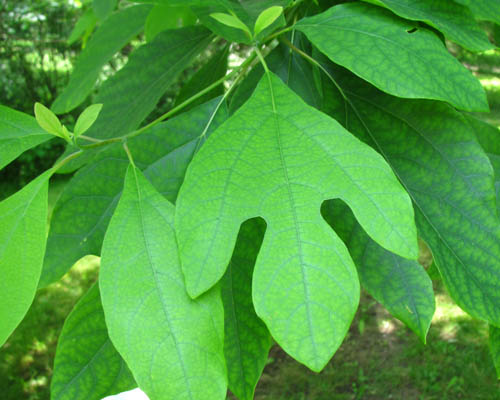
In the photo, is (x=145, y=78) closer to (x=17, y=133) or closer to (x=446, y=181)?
(x=17, y=133)

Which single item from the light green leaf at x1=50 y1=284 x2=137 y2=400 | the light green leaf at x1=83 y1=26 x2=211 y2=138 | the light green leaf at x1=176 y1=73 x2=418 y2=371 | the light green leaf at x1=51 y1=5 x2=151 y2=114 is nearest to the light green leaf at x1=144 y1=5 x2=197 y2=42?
the light green leaf at x1=51 y1=5 x2=151 y2=114

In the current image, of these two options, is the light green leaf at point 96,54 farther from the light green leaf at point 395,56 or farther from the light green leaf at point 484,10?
the light green leaf at point 484,10

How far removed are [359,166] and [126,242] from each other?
294mm

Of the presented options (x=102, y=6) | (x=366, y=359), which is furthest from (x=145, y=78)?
(x=366, y=359)

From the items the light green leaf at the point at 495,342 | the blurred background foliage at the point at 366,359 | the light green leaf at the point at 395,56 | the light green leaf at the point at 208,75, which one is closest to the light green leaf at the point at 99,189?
the light green leaf at the point at 395,56

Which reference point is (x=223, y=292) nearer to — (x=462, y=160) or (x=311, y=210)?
(x=311, y=210)

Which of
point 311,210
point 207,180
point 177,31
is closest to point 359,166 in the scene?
point 311,210

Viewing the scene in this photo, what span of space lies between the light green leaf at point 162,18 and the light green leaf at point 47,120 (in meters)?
0.64

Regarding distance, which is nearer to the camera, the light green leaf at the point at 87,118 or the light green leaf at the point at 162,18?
the light green leaf at the point at 87,118

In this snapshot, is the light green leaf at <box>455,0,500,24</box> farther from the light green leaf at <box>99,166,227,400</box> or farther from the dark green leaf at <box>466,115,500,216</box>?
the light green leaf at <box>99,166,227,400</box>

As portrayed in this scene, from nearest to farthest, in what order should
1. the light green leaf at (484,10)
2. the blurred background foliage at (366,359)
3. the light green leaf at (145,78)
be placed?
the light green leaf at (484,10) < the light green leaf at (145,78) < the blurred background foliage at (366,359)

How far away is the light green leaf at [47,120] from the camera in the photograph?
675 mm

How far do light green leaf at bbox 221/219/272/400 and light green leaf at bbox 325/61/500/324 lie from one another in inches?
9.3

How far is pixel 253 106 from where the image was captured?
0.72 meters
